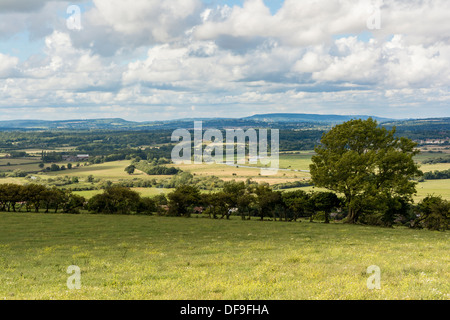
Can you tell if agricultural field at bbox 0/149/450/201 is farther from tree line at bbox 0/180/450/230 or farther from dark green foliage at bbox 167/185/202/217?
dark green foliage at bbox 167/185/202/217

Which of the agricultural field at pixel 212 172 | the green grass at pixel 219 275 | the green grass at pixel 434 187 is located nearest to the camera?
the green grass at pixel 219 275

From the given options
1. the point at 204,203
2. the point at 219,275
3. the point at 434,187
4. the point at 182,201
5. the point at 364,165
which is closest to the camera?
the point at 219,275

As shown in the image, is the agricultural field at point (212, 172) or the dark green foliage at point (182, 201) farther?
the agricultural field at point (212, 172)

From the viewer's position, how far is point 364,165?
4500 centimetres

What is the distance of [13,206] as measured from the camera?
214ft

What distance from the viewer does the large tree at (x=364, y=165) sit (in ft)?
145

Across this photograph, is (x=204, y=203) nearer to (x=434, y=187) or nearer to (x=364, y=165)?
(x=364, y=165)

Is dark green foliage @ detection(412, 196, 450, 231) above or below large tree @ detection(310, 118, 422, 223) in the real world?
below

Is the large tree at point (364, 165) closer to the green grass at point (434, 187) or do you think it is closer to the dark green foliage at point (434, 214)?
the dark green foliage at point (434, 214)

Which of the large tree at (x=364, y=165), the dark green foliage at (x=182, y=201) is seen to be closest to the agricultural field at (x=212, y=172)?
the dark green foliage at (x=182, y=201)

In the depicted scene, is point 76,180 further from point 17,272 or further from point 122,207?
point 17,272

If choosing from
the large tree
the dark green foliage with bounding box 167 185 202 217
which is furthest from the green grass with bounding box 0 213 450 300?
the dark green foliage with bounding box 167 185 202 217

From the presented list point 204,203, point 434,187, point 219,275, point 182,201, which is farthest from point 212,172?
point 219,275

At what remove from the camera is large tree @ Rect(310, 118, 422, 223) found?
1741 inches
